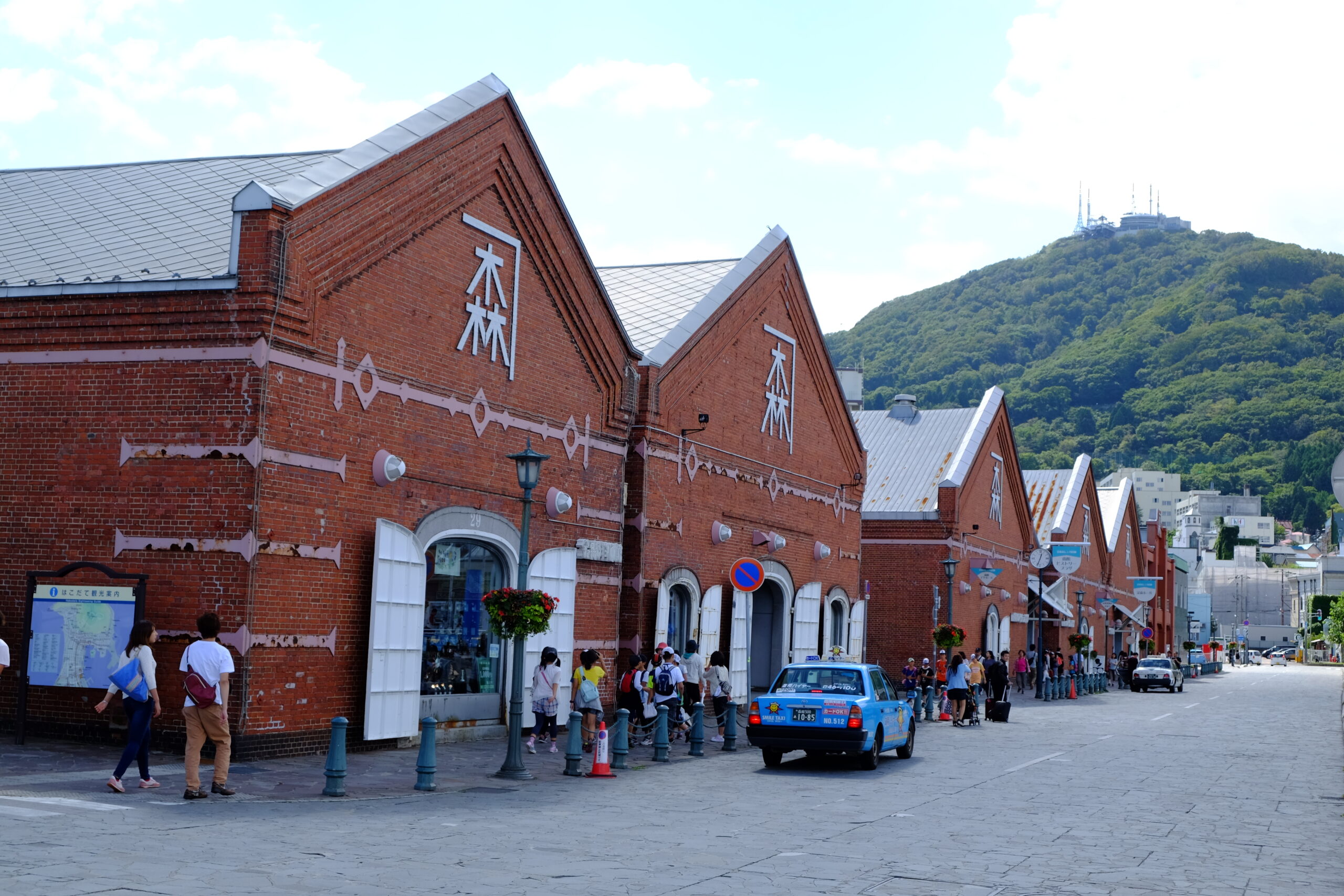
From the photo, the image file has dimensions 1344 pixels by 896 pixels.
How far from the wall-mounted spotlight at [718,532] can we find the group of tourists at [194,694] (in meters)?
16.4

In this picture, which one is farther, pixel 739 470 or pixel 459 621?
pixel 739 470

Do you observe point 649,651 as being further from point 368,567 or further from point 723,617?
point 368,567

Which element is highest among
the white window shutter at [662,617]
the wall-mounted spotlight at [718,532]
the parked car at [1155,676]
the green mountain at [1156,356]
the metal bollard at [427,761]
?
the green mountain at [1156,356]

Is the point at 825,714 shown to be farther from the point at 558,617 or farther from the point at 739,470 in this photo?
the point at 739,470

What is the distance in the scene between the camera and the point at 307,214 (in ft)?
57.6

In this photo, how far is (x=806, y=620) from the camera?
33.7 metres

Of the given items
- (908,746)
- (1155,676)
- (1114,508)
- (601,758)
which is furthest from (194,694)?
(1114,508)

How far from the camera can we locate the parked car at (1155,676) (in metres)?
58.4

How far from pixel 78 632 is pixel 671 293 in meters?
17.5

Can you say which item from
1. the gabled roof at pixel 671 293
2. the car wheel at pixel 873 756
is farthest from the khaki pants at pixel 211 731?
the gabled roof at pixel 671 293

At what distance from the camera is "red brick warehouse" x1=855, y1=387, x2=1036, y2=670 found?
144ft

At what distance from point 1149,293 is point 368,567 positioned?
185m

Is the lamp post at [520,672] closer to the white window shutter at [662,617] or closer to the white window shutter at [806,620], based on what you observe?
the white window shutter at [662,617]

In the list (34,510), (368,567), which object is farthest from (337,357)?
(34,510)
